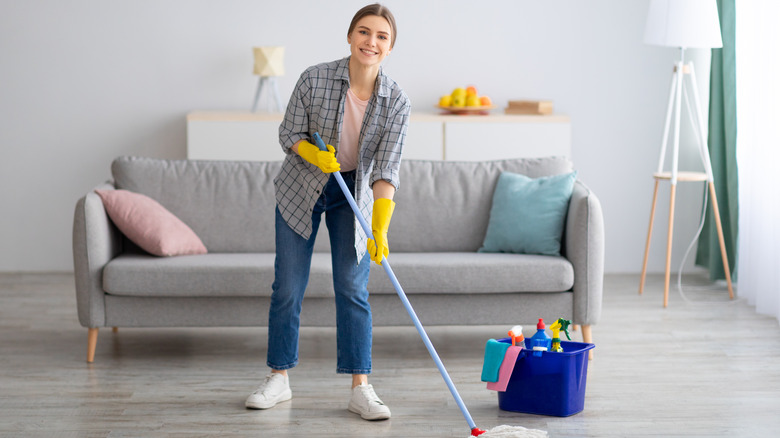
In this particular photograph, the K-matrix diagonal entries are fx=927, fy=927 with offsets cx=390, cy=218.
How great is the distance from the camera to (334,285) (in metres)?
2.85

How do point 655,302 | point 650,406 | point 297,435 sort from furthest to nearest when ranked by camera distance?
point 655,302 → point 650,406 → point 297,435

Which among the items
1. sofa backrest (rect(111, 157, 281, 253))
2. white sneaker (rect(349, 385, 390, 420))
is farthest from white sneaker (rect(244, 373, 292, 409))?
sofa backrest (rect(111, 157, 281, 253))

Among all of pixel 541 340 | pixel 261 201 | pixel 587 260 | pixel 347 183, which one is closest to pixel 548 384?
pixel 541 340

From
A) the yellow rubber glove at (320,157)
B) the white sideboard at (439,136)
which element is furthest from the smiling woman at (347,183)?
the white sideboard at (439,136)

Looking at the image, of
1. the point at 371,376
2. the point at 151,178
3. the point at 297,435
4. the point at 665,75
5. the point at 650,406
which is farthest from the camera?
the point at 665,75

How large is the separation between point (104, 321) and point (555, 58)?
284 centimetres

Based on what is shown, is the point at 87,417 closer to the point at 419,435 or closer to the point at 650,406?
the point at 419,435

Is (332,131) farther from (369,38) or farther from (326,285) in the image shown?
(326,285)

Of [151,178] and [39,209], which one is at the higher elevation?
[151,178]

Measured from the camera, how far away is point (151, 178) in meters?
3.82

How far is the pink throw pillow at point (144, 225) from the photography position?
3467mm

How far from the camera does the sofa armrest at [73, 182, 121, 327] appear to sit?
335 centimetres

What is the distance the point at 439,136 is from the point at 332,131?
2.05 metres

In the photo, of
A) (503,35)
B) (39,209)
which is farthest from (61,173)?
(503,35)
